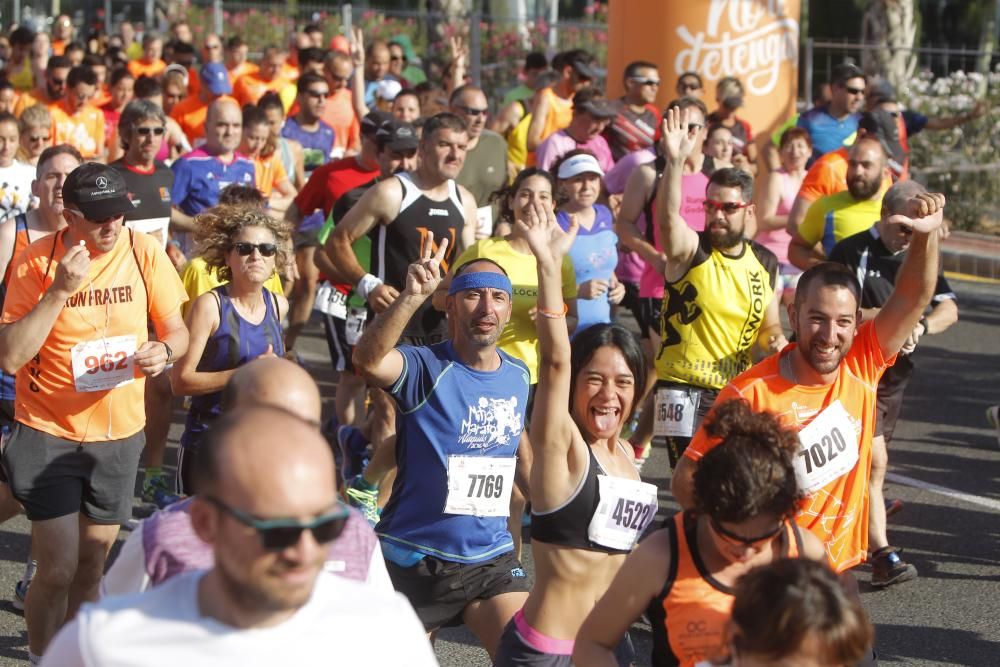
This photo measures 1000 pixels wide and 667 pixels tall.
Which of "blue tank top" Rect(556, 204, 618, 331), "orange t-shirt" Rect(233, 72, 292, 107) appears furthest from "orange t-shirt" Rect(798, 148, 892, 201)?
"orange t-shirt" Rect(233, 72, 292, 107)

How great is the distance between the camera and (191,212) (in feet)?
30.7

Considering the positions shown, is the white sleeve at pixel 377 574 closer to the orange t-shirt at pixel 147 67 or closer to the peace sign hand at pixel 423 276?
the peace sign hand at pixel 423 276

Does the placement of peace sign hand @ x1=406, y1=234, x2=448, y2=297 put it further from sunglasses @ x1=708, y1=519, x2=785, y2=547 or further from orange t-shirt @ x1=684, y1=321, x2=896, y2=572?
sunglasses @ x1=708, y1=519, x2=785, y2=547

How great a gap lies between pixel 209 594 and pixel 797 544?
61.9 inches

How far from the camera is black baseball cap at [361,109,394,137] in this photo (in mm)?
8375

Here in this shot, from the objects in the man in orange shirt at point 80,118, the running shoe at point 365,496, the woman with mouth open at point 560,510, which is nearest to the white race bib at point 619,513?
the woman with mouth open at point 560,510

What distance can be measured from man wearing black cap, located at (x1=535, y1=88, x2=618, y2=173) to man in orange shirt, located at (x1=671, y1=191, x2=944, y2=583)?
18.5ft

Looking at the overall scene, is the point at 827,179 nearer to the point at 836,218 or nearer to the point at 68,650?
the point at 836,218

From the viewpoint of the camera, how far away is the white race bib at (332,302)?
7973mm

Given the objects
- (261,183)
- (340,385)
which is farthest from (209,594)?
(261,183)

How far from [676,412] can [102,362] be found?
251 centimetres

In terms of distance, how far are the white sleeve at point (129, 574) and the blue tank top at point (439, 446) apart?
165cm

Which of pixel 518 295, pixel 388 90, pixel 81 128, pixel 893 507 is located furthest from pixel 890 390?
pixel 81 128

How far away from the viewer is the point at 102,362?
5.17m
